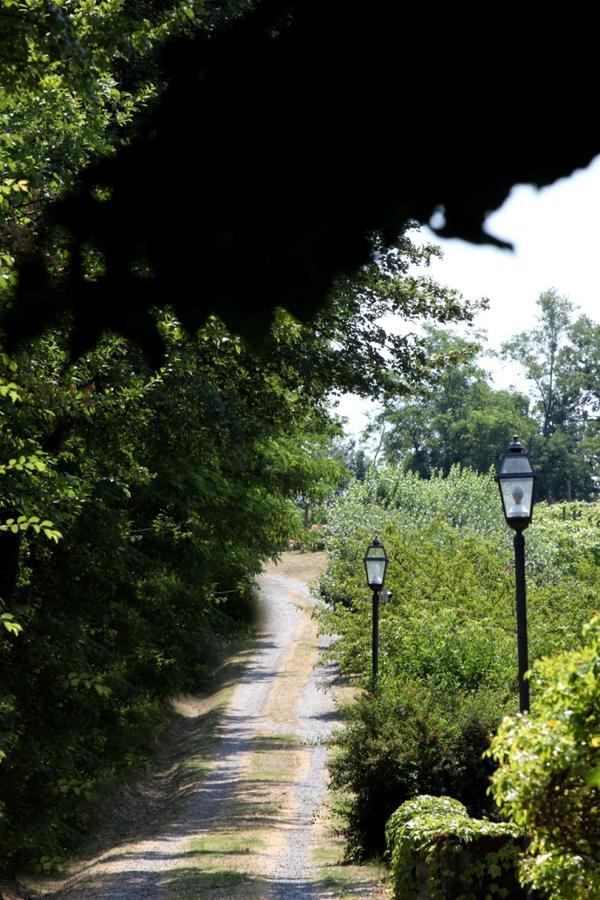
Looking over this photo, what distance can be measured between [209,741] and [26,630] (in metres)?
14.5

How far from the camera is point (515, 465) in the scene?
10.4 m

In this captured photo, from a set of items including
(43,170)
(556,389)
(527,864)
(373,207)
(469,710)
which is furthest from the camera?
(556,389)

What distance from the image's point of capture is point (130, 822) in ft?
67.3

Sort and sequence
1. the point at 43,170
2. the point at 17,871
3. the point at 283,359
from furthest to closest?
1. the point at 17,871
2. the point at 283,359
3. the point at 43,170

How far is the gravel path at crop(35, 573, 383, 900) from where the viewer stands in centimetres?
1271

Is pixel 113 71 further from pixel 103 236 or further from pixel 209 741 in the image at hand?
pixel 209 741

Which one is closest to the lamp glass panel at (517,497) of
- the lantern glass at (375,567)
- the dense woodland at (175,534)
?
the dense woodland at (175,534)

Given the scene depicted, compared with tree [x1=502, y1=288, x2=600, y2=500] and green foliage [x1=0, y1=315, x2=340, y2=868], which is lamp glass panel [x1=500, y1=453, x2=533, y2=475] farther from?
tree [x1=502, y1=288, x2=600, y2=500]

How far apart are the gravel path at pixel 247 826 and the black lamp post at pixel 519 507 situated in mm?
3338

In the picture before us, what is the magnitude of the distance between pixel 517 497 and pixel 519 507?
0.09 m

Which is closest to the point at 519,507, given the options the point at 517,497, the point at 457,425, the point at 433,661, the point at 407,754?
the point at 517,497

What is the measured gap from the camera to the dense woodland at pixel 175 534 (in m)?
6.81

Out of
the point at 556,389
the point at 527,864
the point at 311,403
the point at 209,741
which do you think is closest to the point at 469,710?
the point at 311,403

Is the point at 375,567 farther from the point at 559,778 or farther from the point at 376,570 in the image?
the point at 559,778
